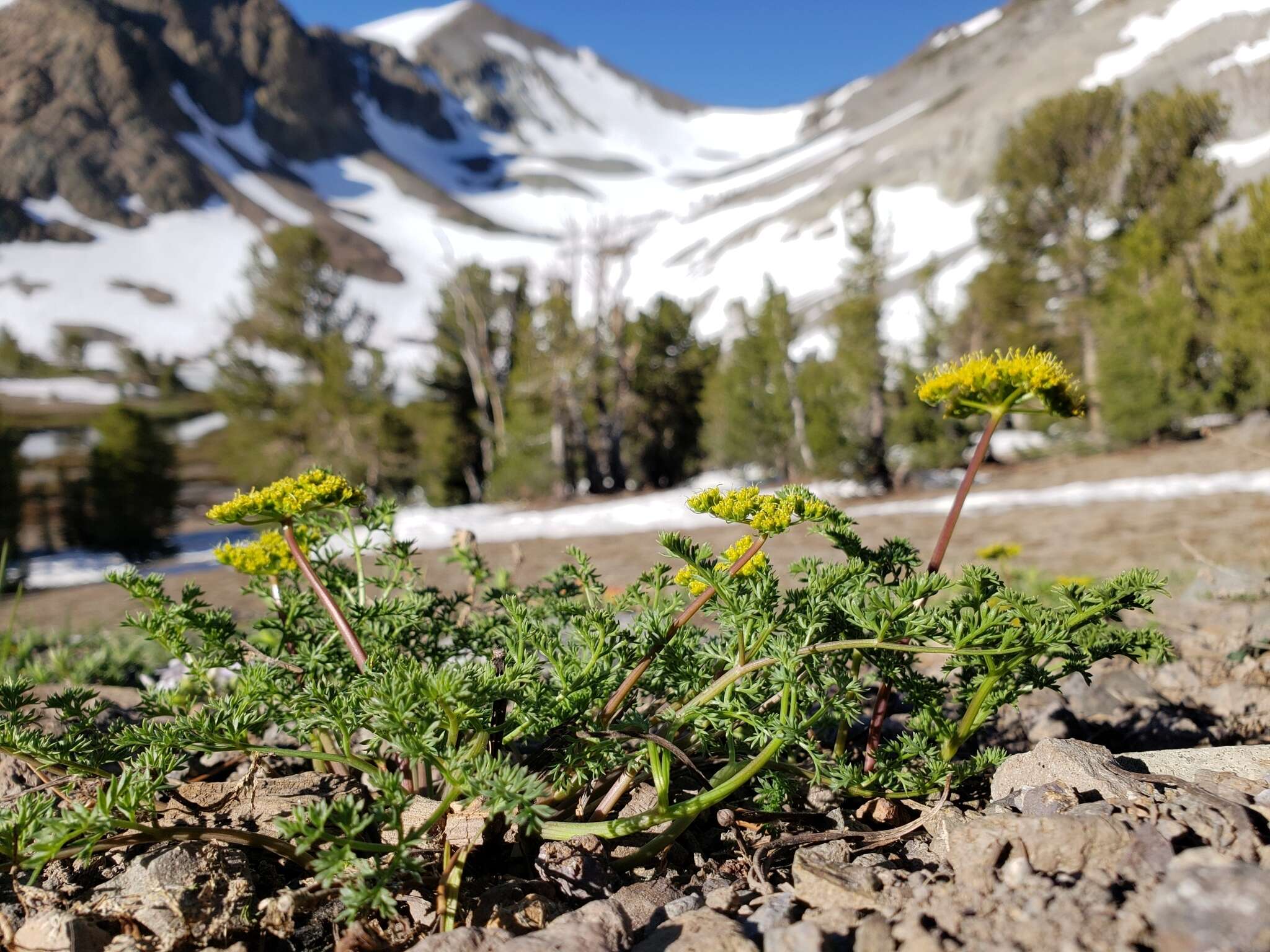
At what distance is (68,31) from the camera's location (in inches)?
3258

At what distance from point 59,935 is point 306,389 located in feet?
67.7

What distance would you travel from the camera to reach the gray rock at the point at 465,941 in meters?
1.17

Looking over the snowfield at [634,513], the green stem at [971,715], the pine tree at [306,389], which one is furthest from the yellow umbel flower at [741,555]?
the pine tree at [306,389]

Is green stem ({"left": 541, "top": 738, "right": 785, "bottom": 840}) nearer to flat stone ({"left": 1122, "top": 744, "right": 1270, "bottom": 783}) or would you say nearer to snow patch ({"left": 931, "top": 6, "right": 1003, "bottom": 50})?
flat stone ({"left": 1122, "top": 744, "right": 1270, "bottom": 783})

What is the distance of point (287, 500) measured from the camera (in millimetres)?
1594

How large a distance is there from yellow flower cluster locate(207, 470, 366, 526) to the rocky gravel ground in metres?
0.65

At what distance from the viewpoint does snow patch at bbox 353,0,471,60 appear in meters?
154

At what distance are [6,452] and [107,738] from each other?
17.1 m

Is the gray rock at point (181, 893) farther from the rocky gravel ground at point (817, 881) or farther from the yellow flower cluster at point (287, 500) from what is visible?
the yellow flower cluster at point (287, 500)

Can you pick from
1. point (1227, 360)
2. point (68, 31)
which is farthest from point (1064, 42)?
point (68, 31)

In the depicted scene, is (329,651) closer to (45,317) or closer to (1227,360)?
(1227,360)

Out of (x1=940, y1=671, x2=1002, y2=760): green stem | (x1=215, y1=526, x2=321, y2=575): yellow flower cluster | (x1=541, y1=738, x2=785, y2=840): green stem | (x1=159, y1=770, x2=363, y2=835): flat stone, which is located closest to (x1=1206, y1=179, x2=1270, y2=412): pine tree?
(x1=940, y1=671, x2=1002, y2=760): green stem

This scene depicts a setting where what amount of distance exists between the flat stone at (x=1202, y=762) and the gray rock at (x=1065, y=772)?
0.03 m

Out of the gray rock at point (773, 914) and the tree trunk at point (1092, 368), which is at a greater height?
the tree trunk at point (1092, 368)
